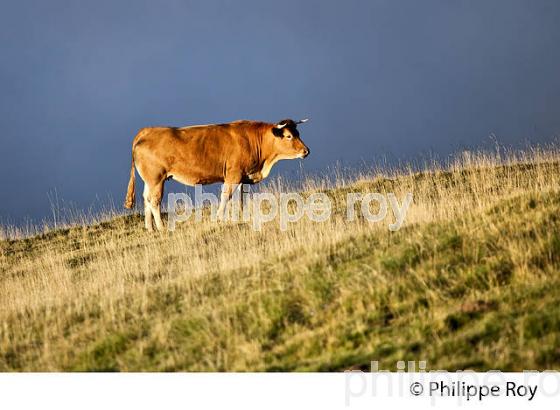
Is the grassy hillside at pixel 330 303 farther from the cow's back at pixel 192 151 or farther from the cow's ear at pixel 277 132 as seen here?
the cow's ear at pixel 277 132

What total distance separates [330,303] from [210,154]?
7.86 metres

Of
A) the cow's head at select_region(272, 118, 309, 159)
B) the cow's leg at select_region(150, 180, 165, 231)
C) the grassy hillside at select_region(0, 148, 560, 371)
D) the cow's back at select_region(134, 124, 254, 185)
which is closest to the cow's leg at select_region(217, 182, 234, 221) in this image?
the cow's back at select_region(134, 124, 254, 185)

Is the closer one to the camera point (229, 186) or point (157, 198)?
point (157, 198)

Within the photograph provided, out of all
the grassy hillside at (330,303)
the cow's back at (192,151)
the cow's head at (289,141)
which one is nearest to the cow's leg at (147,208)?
the cow's back at (192,151)

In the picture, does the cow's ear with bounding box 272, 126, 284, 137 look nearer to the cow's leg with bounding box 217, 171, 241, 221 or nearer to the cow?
the cow

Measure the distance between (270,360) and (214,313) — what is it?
45.7 inches

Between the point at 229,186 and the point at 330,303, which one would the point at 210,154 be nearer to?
the point at 229,186

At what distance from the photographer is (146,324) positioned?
7551mm

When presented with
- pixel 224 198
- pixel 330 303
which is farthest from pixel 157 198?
pixel 330 303

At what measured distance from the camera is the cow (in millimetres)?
14258

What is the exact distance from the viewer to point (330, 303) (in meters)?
7.12

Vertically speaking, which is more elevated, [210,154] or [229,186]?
[210,154]
